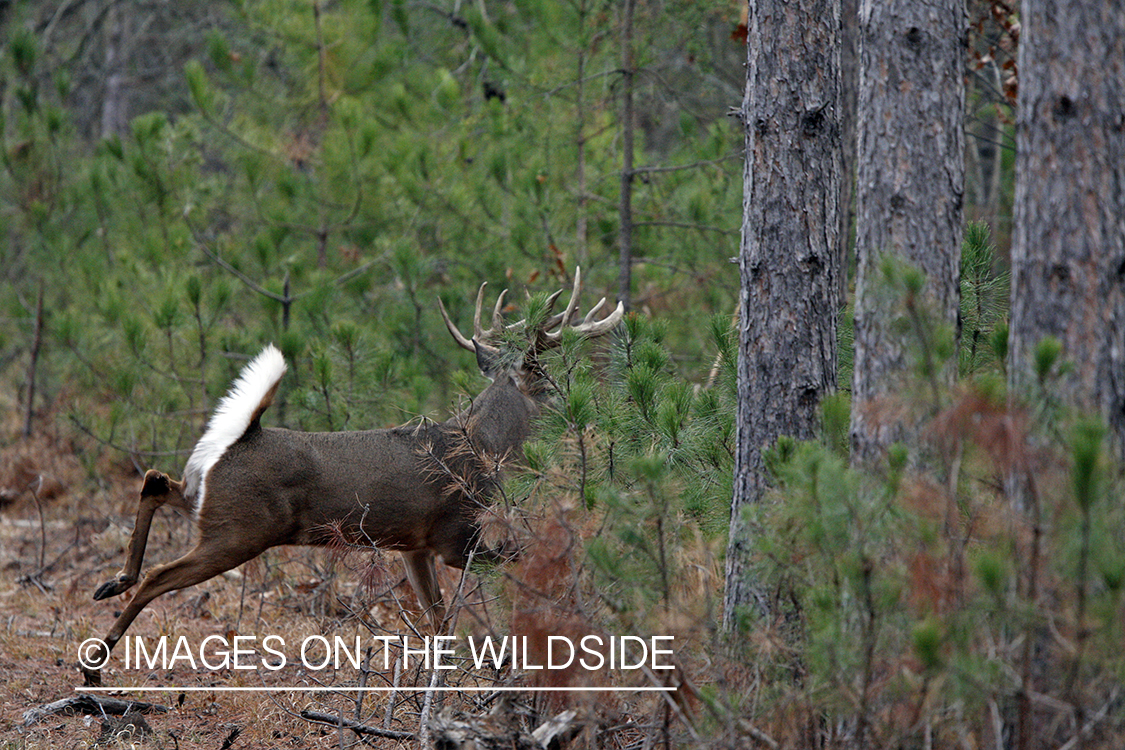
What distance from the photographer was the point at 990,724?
284 cm

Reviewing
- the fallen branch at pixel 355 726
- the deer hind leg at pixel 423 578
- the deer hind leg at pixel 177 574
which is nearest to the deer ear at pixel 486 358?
the deer hind leg at pixel 423 578

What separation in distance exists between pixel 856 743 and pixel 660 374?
8.32 ft

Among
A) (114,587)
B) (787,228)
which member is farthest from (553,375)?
(114,587)

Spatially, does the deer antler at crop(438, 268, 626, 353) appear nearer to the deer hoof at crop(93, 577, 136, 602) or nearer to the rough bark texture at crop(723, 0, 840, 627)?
the rough bark texture at crop(723, 0, 840, 627)

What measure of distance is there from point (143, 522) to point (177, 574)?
40cm

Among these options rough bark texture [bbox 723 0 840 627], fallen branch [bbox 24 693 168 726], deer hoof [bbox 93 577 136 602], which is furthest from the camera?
deer hoof [bbox 93 577 136 602]

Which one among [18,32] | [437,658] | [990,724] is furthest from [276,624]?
[18,32]

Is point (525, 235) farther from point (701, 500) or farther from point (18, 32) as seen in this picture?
point (18, 32)

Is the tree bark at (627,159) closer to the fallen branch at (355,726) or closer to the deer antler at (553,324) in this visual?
the deer antler at (553,324)

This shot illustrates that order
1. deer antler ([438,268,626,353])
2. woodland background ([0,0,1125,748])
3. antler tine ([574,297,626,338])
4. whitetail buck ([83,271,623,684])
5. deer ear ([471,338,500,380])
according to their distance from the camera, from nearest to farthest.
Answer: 1. woodland background ([0,0,1125,748])
2. whitetail buck ([83,271,623,684])
3. deer antler ([438,268,626,353])
4. antler tine ([574,297,626,338])
5. deer ear ([471,338,500,380])

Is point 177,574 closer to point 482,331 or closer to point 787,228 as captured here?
point 482,331

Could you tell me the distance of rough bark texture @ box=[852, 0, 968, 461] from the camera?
339 cm

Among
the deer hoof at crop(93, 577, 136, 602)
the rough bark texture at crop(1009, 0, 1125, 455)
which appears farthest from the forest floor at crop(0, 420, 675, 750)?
the rough bark texture at crop(1009, 0, 1125, 455)

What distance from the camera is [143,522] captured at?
5590 millimetres
